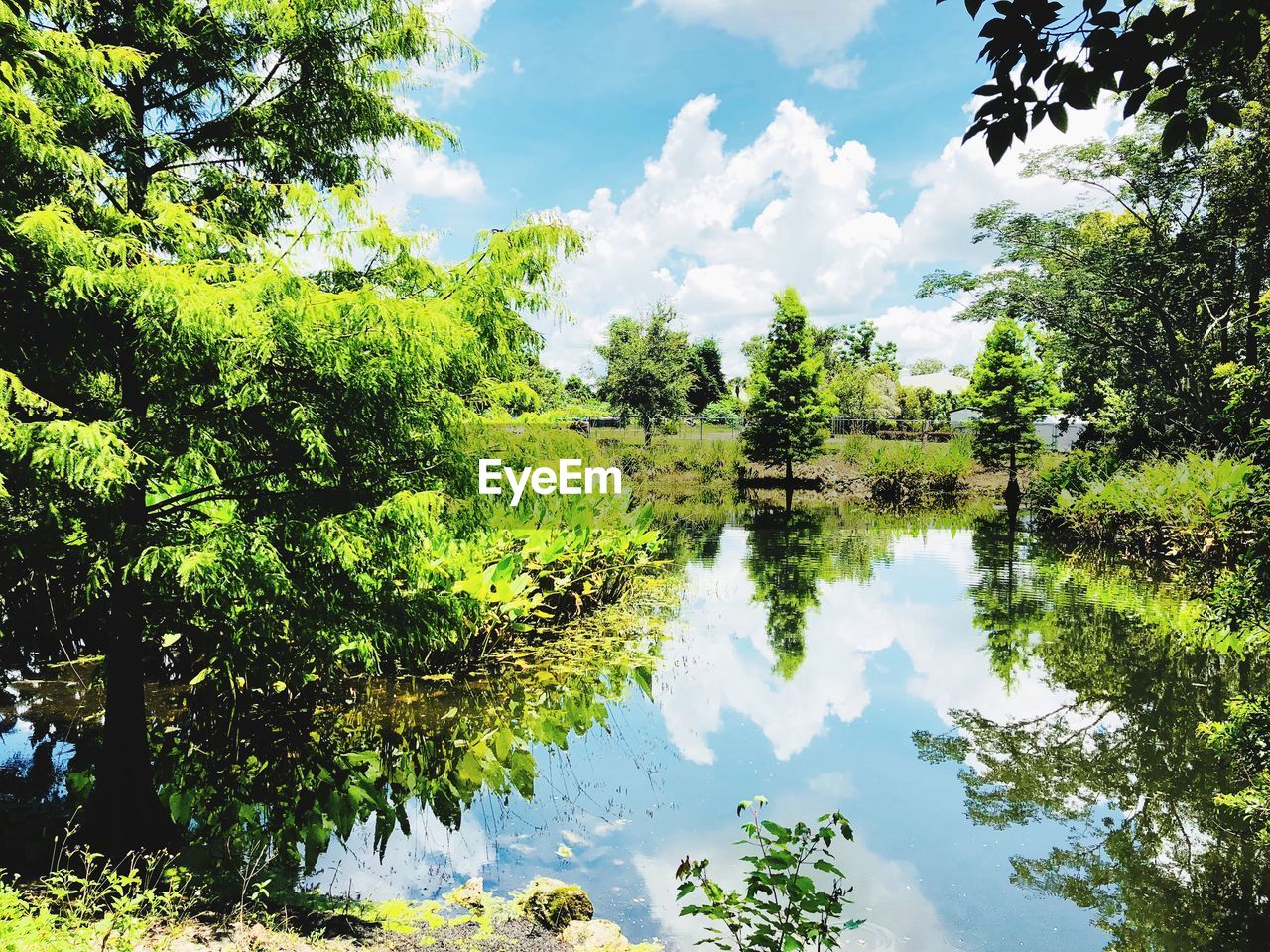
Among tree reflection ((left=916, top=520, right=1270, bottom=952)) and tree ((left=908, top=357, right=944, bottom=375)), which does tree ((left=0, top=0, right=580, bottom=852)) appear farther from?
tree ((left=908, top=357, right=944, bottom=375))

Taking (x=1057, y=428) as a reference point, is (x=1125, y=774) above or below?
below

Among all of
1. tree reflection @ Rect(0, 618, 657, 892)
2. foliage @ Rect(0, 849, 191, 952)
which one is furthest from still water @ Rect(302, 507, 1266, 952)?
foliage @ Rect(0, 849, 191, 952)

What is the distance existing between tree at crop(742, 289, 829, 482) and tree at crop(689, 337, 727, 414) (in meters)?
37.1

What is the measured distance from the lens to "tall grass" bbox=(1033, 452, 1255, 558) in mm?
13578

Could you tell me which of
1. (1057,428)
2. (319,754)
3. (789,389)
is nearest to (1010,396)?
(789,389)

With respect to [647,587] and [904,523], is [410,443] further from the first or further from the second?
[904,523]

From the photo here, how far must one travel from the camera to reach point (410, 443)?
4.18 meters

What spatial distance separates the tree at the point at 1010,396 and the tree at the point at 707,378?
38369 millimetres

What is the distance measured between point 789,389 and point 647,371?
6025mm

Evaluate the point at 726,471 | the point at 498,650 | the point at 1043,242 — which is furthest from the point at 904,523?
the point at 498,650

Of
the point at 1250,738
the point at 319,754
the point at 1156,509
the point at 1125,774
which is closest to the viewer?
the point at 1250,738

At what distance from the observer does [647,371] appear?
31391 mm

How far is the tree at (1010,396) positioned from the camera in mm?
27422

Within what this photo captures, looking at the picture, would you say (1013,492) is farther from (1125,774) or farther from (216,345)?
(216,345)
